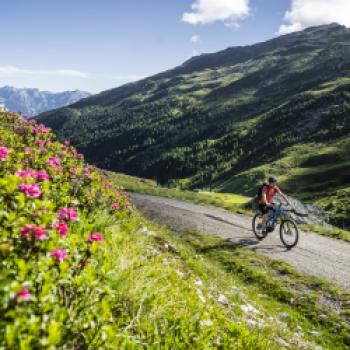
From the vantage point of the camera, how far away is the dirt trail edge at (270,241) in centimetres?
1594

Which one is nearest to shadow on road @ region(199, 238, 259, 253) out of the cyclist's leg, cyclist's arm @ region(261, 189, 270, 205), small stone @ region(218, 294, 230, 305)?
the cyclist's leg

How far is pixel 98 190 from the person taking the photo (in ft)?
35.1

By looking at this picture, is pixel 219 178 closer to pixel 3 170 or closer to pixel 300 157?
pixel 300 157

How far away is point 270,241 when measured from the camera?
20.5 m

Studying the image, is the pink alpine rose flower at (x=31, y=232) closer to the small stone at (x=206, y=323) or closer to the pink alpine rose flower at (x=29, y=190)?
the pink alpine rose flower at (x=29, y=190)

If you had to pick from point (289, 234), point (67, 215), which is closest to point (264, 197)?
point (289, 234)

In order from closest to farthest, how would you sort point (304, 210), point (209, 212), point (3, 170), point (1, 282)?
point (1, 282) → point (3, 170) → point (209, 212) → point (304, 210)

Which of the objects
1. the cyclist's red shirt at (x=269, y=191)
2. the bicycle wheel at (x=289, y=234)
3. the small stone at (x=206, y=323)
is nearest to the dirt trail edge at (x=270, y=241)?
the bicycle wheel at (x=289, y=234)

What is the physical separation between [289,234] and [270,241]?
1.71m

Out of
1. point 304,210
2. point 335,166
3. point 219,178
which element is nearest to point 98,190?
point 304,210

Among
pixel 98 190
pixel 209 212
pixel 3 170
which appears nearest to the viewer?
pixel 3 170

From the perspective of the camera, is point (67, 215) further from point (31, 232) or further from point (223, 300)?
point (223, 300)

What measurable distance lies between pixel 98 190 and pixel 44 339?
787cm

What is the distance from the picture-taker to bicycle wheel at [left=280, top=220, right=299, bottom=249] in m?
18.9
